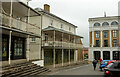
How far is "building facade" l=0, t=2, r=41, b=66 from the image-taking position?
1135 cm

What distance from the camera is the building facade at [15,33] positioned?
37.2 feet

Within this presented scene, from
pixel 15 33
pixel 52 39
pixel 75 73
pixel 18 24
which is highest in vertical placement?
pixel 18 24

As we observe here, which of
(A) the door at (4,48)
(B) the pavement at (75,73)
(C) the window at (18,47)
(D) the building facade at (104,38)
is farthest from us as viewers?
(D) the building facade at (104,38)

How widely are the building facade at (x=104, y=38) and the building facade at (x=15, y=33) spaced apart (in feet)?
73.9

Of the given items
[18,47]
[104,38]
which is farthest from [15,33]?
[104,38]

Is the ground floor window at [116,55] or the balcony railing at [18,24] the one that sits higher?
the balcony railing at [18,24]

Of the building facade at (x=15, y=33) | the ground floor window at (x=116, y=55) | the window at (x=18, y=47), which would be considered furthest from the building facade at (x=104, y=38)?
the window at (x=18, y=47)

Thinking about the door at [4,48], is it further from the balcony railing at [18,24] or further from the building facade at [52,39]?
the building facade at [52,39]

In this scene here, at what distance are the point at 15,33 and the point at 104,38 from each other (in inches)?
1125

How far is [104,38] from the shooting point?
123ft

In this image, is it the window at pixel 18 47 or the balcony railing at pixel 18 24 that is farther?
the window at pixel 18 47

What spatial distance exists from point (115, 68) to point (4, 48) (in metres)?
10.1

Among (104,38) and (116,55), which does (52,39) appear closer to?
(104,38)

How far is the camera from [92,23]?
38.7 metres
